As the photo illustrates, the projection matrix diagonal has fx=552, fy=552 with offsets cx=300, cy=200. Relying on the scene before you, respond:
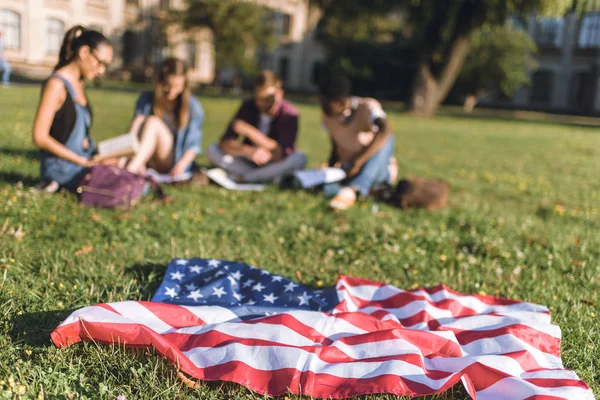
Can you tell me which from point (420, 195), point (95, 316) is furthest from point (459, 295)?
point (420, 195)

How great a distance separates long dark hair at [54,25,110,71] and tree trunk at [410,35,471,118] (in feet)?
62.5

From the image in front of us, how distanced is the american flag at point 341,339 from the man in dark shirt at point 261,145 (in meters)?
3.27

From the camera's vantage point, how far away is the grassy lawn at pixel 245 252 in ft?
7.34

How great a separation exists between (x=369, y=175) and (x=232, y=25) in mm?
25367

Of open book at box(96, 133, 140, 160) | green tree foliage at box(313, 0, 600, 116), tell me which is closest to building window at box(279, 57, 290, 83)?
green tree foliage at box(313, 0, 600, 116)

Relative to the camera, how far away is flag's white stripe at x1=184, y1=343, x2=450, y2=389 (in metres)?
2.17

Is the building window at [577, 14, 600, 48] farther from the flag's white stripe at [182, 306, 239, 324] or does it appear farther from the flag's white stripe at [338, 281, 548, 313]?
the flag's white stripe at [182, 306, 239, 324]

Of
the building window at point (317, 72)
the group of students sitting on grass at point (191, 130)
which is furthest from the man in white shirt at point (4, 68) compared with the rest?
the building window at point (317, 72)

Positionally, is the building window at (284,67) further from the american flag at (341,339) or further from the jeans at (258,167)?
the american flag at (341,339)

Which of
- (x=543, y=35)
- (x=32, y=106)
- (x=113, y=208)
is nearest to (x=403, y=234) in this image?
(x=113, y=208)

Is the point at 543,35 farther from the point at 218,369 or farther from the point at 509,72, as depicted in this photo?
the point at 218,369

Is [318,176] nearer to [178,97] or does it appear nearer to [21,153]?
[178,97]

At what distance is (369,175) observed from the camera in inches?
226

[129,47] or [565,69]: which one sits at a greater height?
[565,69]
